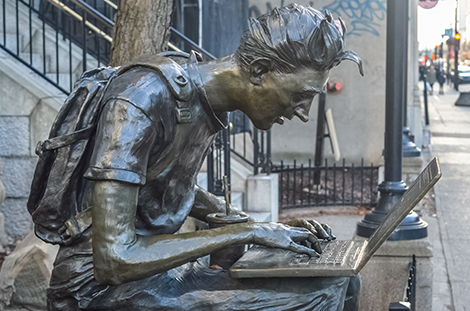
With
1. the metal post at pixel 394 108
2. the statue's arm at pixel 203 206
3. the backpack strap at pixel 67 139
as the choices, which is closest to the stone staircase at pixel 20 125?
the metal post at pixel 394 108

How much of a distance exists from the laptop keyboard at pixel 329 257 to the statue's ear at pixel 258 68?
681 millimetres

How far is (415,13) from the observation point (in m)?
14.3

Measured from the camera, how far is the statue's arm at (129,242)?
6.26ft

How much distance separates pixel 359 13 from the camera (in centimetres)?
1149

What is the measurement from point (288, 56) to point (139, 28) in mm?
2557

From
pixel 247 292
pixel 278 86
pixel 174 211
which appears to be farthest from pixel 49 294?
pixel 278 86

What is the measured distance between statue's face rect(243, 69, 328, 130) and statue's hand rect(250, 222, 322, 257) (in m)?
0.42

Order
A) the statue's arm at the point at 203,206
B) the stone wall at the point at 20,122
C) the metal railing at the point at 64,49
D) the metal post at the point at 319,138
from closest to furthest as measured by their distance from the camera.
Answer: the statue's arm at the point at 203,206 → the stone wall at the point at 20,122 → the metal railing at the point at 64,49 → the metal post at the point at 319,138

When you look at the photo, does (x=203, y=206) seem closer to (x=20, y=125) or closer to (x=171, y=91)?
(x=171, y=91)

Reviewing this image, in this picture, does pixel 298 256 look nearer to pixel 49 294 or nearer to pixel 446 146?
pixel 49 294

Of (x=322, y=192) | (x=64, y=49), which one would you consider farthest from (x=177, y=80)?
(x=322, y=192)

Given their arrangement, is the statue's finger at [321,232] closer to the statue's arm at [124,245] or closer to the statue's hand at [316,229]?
the statue's hand at [316,229]

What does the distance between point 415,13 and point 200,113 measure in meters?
13.3

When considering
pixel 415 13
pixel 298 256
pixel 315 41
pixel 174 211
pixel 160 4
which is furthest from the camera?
pixel 415 13
